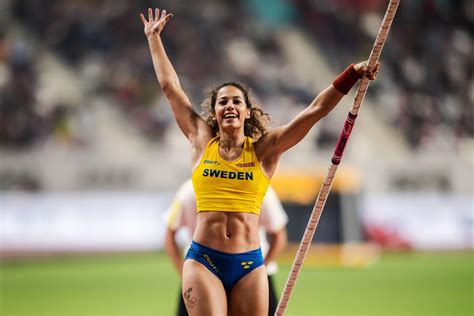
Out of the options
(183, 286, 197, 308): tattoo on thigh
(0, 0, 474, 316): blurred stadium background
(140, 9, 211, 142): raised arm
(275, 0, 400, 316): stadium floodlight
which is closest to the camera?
(275, 0, 400, 316): stadium floodlight

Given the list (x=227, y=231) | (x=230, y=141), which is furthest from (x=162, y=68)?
(x=227, y=231)

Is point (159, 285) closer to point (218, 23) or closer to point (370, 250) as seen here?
point (370, 250)

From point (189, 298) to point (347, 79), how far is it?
1.86 m

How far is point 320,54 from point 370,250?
722 centimetres

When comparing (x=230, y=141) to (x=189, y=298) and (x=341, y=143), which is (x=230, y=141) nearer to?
(x=341, y=143)

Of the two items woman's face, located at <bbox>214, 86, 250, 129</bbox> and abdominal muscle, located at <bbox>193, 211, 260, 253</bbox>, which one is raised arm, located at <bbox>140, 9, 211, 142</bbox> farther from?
abdominal muscle, located at <bbox>193, 211, 260, 253</bbox>

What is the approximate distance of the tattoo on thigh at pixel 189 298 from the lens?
219 inches

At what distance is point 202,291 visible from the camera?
5555 millimetres

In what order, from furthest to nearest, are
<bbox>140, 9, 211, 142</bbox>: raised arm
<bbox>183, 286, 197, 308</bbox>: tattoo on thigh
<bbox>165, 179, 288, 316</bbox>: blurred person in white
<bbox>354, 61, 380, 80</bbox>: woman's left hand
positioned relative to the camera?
<bbox>165, 179, 288, 316</bbox>: blurred person in white, <bbox>140, 9, 211, 142</bbox>: raised arm, <bbox>183, 286, 197, 308</bbox>: tattoo on thigh, <bbox>354, 61, 380, 80</bbox>: woman's left hand

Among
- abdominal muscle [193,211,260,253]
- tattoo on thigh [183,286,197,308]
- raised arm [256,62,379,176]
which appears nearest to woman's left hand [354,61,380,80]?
raised arm [256,62,379,176]

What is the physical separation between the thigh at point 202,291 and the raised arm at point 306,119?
34.5 inches

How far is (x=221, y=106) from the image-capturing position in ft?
19.2

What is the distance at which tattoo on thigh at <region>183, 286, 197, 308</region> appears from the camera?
556 cm

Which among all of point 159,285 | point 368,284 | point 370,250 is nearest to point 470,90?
point 370,250
